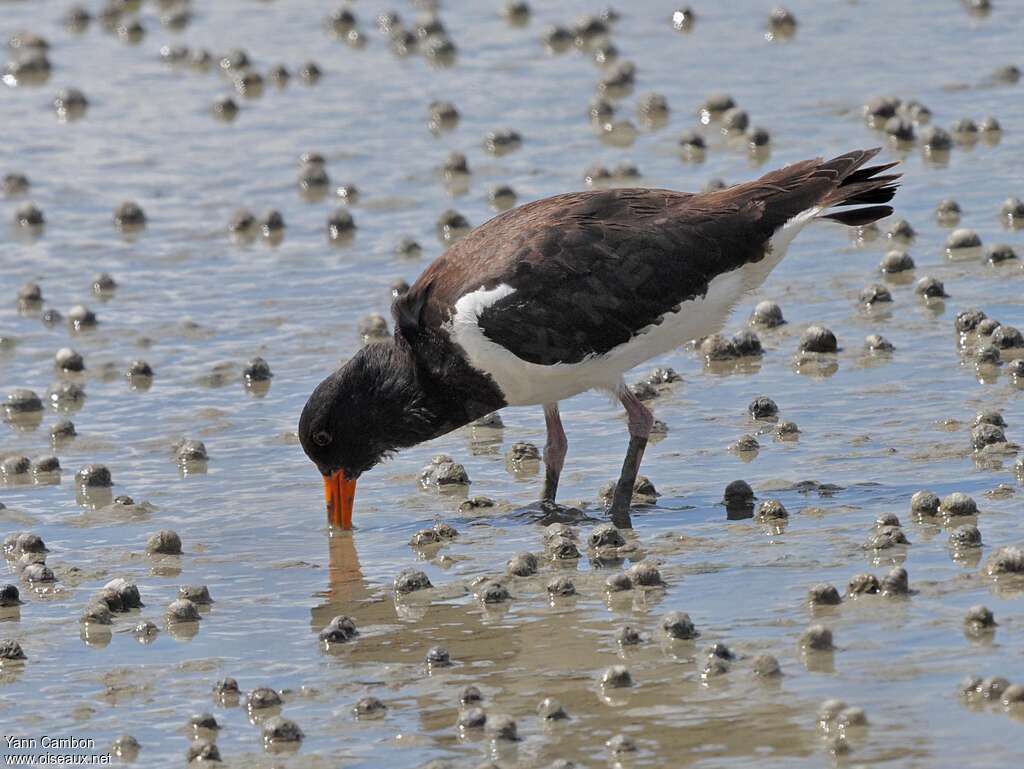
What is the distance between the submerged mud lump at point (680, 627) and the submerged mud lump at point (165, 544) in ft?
10.6

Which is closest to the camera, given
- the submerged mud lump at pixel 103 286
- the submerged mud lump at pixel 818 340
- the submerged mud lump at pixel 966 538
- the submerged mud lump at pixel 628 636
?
the submerged mud lump at pixel 628 636

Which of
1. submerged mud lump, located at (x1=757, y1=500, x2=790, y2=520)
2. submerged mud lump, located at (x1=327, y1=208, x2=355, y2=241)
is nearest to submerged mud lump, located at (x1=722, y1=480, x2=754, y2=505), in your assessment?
submerged mud lump, located at (x1=757, y1=500, x2=790, y2=520)

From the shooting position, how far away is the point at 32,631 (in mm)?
9375

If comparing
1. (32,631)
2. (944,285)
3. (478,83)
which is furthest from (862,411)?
(478,83)

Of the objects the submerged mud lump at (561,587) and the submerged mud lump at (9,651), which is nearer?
the submerged mud lump at (9,651)

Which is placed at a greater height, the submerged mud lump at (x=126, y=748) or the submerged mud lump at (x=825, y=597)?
the submerged mud lump at (x=825, y=597)

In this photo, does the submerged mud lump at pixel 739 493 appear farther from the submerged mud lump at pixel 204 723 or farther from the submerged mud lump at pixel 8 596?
the submerged mud lump at pixel 8 596

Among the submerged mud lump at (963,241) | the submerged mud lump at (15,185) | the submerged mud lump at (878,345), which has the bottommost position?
the submerged mud lump at (878,345)

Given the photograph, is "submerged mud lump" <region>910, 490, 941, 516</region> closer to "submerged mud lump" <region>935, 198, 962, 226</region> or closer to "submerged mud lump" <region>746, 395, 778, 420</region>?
"submerged mud lump" <region>746, 395, 778, 420</region>

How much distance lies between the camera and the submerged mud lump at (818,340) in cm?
1242

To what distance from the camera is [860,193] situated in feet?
35.6

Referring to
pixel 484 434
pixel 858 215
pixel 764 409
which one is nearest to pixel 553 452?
pixel 484 434

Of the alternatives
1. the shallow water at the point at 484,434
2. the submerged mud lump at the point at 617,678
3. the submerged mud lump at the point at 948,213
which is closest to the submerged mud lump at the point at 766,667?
the shallow water at the point at 484,434

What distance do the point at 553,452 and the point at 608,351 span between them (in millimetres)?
742
